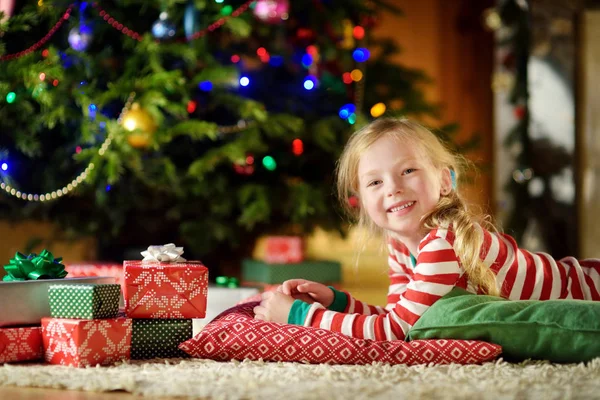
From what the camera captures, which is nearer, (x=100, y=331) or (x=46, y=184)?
(x=100, y=331)

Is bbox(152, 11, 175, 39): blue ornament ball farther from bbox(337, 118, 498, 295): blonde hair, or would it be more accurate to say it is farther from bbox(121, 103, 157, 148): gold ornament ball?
bbox(337, 118, 498, 295): blonde hair

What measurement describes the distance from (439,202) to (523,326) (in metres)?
0.35

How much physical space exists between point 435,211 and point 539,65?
2.83m

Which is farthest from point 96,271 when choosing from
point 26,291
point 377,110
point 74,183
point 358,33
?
point 358,33

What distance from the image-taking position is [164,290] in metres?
1.48

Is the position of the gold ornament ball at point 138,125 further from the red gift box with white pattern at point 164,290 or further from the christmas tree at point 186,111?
the red gift box with white pattern at point 164,290

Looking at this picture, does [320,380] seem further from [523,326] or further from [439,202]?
[439,202]

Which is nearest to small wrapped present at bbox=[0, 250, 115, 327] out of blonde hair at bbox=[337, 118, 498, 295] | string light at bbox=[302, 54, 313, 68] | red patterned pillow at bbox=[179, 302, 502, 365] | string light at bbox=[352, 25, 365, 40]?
red patterned pillow at bbox=[179, 302, 502, 365]

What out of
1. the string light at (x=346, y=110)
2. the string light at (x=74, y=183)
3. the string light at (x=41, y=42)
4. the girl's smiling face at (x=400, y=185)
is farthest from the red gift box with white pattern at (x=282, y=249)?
the girl's smiling face at (x=400, y=185)

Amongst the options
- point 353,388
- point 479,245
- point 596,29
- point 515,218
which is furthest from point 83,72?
point 596,29

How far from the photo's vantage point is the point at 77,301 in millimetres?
1413

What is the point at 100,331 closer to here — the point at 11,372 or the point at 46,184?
the point at 11,372

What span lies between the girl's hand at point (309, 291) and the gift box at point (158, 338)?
0.85 ft

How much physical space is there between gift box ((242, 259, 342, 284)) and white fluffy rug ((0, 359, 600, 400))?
5.39 feet
